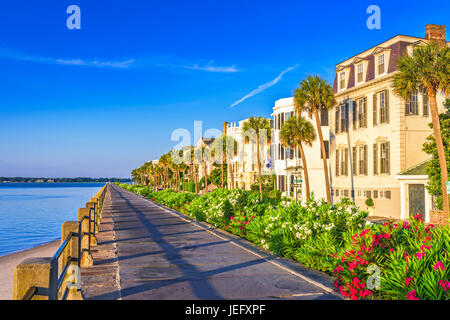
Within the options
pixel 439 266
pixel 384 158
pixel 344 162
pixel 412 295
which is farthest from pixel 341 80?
pixel 412 295

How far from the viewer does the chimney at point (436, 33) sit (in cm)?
3238

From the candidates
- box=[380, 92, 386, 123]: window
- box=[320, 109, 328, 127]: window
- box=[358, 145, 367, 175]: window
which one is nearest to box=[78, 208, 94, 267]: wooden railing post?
box=[380, 92, 386, 123]: window

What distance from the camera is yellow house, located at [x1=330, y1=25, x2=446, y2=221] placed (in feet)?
98.7

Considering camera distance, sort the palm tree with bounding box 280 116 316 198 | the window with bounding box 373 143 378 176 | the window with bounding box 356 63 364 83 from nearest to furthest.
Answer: the window with bounding box 373 143 378 176 < the window with bounding box 356 63 364 83 < the palm tree with bounding box 280 116 316 198

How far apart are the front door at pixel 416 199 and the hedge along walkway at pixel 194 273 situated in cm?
2022

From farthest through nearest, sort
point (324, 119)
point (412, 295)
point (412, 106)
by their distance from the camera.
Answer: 1. point (324, 119)
2. point (412, 106)
3. point (412, 295)

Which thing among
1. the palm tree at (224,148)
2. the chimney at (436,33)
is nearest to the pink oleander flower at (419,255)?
the chimney at (436,33)

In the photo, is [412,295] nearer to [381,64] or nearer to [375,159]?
[375,159]

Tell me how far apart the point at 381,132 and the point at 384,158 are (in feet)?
6.76

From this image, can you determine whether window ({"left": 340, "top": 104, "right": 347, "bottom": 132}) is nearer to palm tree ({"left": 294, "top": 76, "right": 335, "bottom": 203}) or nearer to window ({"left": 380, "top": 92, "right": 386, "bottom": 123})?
palm tree ({"left": 294, "top": 76, "right": 335, "bottom": 203})

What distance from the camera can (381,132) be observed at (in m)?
32.0

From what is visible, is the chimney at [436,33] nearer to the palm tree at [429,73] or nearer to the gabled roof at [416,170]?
the gabled roof at [416,170]
